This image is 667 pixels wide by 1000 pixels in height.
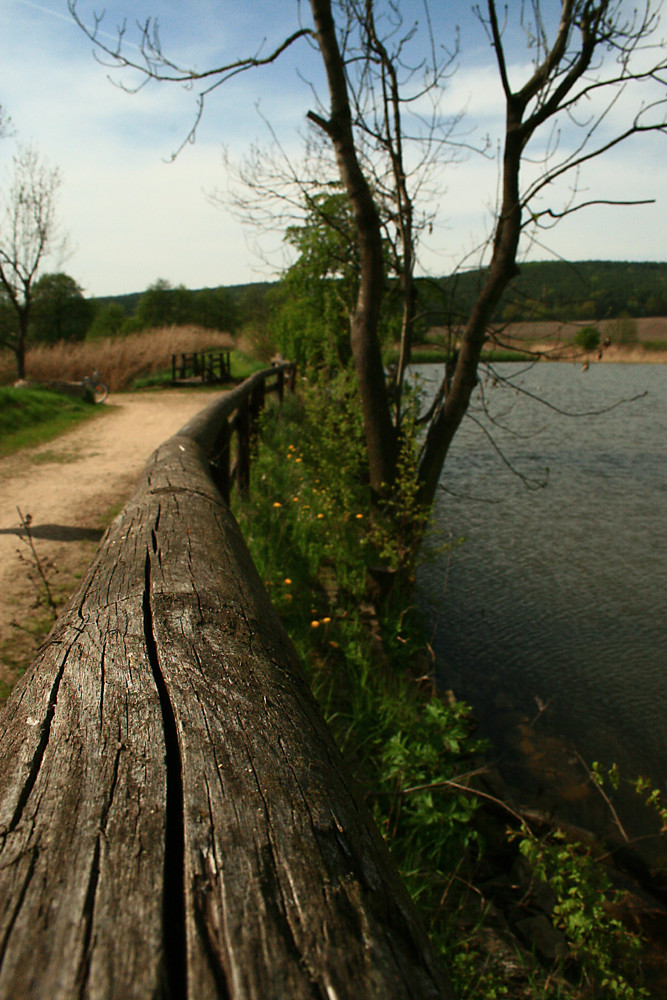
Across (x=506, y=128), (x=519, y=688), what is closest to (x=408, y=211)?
(x=506, y=128)

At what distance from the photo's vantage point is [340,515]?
17.9 ft

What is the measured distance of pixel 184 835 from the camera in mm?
718

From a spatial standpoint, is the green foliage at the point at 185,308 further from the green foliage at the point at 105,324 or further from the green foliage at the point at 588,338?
the green foliage at the point at 588,338

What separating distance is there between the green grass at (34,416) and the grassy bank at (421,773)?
5525 mm

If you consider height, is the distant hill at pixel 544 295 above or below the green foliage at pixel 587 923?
above

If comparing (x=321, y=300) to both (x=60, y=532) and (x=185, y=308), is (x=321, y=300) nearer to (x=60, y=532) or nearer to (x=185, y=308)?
(x=60, y=532)

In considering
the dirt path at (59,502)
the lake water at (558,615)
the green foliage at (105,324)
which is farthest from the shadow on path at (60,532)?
the green foliage at (105,324)

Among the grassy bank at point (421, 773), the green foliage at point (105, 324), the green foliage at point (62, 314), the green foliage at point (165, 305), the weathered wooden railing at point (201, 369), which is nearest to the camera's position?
the grassy bank at point (421, 773)

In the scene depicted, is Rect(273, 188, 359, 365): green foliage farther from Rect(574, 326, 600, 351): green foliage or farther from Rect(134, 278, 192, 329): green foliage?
Rect(134, 278, 192, 329): green foliage

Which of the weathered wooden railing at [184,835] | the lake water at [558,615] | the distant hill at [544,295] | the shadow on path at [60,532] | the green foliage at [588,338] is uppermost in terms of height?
the distant hill at [544,295]

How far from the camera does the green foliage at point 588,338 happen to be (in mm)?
4090

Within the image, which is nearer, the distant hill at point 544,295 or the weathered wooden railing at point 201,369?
the distant hill at point 544,295

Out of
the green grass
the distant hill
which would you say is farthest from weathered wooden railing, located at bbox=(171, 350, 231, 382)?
the distant hill

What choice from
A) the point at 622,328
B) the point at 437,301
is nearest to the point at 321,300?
the point at 437,301
